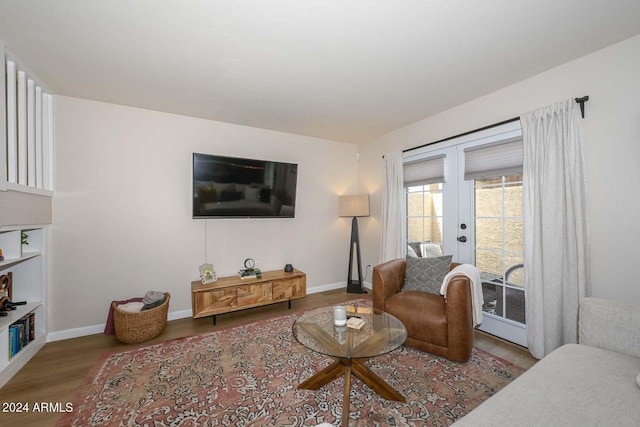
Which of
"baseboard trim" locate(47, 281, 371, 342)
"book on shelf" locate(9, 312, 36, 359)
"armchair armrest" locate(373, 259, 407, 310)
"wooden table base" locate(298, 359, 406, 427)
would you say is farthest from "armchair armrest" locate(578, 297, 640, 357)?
"book on shelf" locate(9, 312, 36, 359)

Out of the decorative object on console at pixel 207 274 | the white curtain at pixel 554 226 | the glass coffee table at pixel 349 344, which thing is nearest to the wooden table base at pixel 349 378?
the glass coffee table at pixel 349 344

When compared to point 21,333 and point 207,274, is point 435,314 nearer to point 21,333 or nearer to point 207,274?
point 207,274

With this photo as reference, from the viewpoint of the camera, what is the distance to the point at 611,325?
1.49 metres

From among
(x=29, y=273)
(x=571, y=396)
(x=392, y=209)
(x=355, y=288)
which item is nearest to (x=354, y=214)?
(x=392, y=209)

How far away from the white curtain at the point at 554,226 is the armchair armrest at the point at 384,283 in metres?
1.19

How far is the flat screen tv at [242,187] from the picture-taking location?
320 centimetres

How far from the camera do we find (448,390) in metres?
1.84

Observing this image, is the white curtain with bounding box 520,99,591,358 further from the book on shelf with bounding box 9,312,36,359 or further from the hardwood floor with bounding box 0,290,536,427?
the book on shelf with bounding box 9,312,36,359

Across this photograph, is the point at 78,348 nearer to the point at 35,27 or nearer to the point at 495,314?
the point at 35,27

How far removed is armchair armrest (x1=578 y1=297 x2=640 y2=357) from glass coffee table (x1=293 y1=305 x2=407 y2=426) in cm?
107

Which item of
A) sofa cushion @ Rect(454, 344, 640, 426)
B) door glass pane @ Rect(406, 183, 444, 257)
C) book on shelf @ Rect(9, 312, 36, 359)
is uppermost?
door glass pane @ Rect(406, 183, 444, 257)

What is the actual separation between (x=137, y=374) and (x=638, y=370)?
3157 millimetres

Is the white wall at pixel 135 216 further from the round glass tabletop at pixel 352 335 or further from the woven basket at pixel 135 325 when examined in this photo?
the round glass tabletop at pixel 352 335

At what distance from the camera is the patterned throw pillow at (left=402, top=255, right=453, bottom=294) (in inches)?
105
